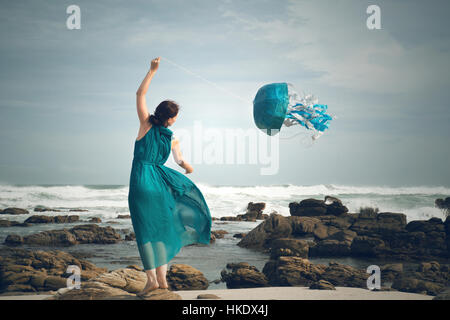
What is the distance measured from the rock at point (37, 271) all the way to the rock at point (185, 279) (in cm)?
143

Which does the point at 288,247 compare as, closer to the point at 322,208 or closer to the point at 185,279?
the point at 185,279

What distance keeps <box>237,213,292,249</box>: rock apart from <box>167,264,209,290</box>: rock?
5641 mm

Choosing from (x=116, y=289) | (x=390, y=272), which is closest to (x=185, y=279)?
(x=116, y=289)

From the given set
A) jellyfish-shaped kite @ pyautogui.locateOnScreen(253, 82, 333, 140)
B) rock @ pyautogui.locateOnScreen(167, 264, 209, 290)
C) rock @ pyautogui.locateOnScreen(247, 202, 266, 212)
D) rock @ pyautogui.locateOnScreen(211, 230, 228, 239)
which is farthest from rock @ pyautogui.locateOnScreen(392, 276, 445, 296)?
rock @ pyautogui.locateOnScreen(247, 202, 266, 212)

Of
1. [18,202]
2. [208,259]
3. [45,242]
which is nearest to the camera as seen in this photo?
[208,259]

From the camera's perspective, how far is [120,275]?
4590mm

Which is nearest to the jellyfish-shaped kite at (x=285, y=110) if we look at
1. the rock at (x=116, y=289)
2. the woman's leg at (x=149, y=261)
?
the woman's leg at (x=149, y=261)

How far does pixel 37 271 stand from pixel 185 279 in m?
2.20

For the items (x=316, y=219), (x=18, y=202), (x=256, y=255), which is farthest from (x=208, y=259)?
(x=18, y=202)

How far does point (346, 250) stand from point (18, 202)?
66.6 ft

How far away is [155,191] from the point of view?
385 cm

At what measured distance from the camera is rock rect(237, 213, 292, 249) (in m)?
11.3

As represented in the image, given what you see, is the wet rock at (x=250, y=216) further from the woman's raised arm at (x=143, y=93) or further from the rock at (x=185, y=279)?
the woman's raised arm at (x=143, y=93)

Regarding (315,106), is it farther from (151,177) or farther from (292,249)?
(292,249)
